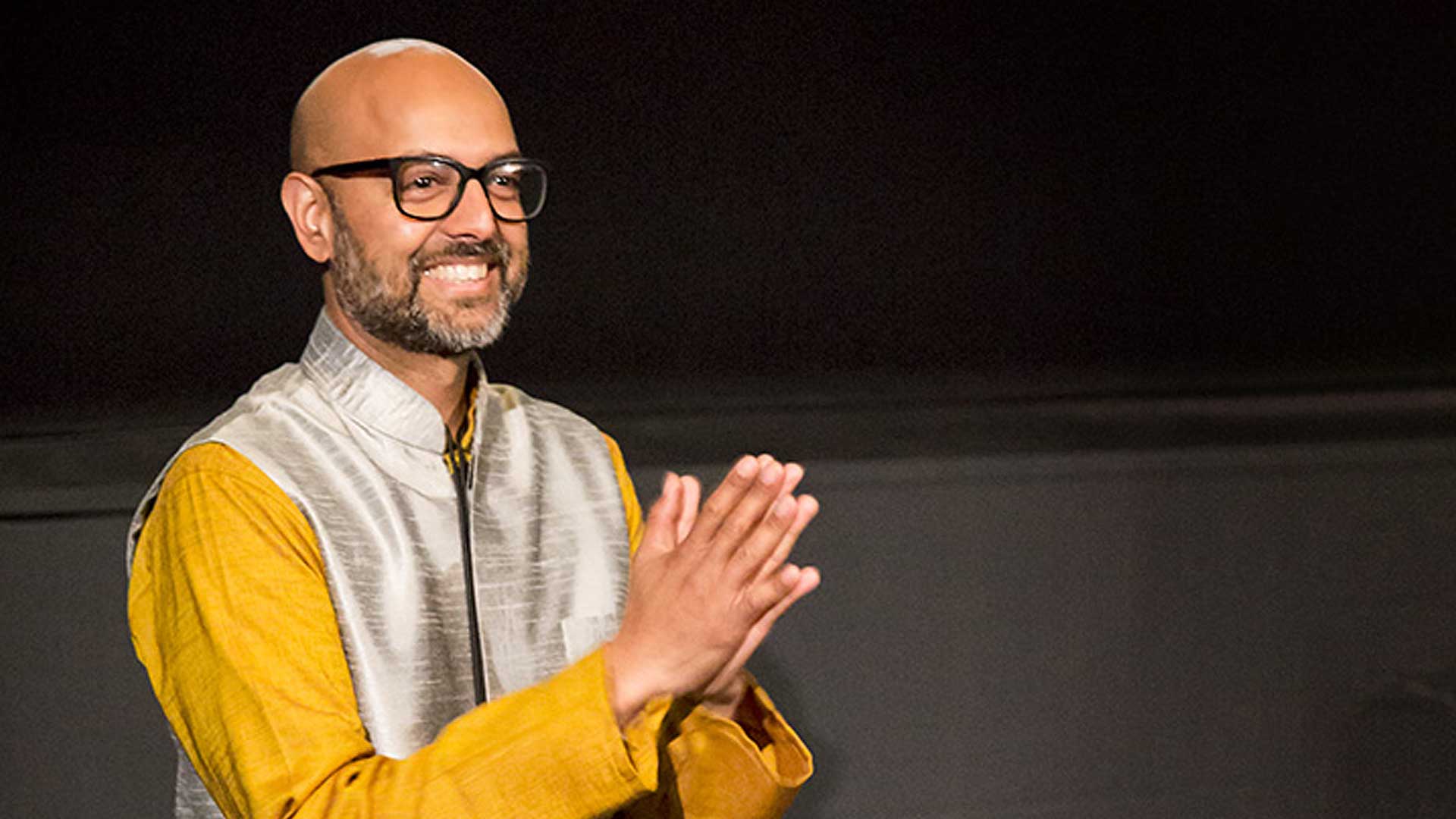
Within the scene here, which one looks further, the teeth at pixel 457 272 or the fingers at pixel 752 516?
the teeth at pixel 457 272

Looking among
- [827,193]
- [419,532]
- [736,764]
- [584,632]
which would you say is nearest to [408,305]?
[419,532]

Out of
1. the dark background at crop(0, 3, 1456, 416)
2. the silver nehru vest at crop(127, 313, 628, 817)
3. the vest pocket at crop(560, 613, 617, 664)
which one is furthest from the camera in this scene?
the dark background at crop(0, 3, 1456, 416)

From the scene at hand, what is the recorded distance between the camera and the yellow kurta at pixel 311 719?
2.96 feet

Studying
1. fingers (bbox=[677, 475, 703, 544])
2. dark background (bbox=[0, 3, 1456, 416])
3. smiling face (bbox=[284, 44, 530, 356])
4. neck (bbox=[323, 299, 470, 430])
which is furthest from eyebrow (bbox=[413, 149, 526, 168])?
dark background (bbox=[0, 3, 1456, 416])

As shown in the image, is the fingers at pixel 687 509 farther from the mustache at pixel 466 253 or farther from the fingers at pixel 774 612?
the mustache at pixel 466 253

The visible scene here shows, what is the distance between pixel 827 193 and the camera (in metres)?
1.96

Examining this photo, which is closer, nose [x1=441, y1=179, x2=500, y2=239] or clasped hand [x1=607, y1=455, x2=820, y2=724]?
clasped hand [x1=607, y1=455, x2=820, y2=724]

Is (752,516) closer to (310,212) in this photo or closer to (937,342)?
(310,212)

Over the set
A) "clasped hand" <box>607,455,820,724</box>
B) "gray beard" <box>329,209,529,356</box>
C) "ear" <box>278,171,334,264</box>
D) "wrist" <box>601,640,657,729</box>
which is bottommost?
"wrist" <box>601,640,657,729</box>

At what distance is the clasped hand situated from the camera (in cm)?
88

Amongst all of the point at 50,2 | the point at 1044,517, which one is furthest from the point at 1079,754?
the point at 50,2

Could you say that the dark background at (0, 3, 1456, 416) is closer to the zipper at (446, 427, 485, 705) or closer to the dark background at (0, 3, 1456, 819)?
the dark background at (0, 3, 1456, 819)

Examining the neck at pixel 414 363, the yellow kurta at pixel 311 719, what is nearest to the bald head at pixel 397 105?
the neck at pixel 414 363

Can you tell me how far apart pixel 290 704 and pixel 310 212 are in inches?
14.1
